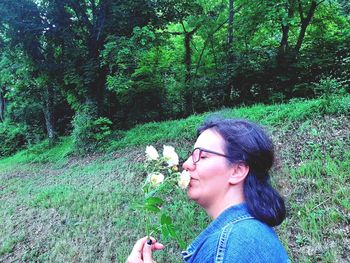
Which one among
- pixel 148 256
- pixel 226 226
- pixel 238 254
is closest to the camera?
pixel 238 254

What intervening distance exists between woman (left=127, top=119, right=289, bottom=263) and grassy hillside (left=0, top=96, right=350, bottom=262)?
42cm

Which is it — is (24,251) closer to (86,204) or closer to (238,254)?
(86,204)

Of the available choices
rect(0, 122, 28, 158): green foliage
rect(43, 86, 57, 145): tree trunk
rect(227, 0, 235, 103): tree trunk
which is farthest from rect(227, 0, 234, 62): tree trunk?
rect(0, 122, 28, 158): green foliage

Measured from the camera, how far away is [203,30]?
12.2m

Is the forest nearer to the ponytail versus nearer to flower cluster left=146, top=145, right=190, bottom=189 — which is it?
the ponytail

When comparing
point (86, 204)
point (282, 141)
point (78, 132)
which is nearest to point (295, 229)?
point (282, 141)

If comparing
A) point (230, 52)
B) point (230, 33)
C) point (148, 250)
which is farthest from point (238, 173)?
point (230, 33)

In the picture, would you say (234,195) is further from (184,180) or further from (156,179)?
(156,179)

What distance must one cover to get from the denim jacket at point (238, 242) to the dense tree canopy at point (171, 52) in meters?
8.36

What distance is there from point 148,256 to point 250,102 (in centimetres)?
1027

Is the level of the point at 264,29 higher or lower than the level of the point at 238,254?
higher

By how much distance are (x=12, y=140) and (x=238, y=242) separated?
63.2 feet

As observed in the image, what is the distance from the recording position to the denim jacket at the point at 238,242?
106 cm

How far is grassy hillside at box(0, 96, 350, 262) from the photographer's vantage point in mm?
3791
